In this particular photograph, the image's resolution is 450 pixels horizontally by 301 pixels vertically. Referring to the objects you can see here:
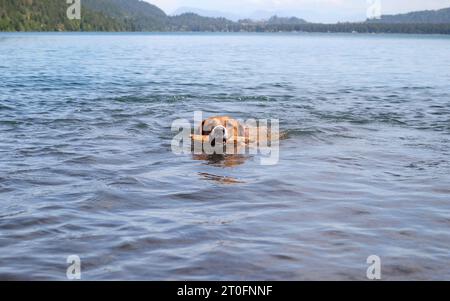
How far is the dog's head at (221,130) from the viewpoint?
1105 cm

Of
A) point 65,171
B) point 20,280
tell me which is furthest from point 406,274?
point 65,171

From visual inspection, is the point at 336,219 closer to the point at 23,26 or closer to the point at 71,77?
the point at 71,77

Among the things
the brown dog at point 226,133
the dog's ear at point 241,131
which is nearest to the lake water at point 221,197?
the brown dog at point 226,133

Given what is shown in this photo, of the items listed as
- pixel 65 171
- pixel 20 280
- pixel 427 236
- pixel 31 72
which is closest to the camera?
pixel 20 280

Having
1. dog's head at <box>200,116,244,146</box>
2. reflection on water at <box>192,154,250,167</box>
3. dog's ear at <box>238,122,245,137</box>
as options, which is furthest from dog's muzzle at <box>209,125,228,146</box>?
dog's ear at <box>238,122,245,137</box>

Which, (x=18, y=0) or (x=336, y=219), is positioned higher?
(x=18, y=0)

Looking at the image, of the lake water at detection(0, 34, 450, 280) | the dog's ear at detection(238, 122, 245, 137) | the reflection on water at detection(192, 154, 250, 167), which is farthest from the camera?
the dog's ear at detection(238, 122, 245, 137)

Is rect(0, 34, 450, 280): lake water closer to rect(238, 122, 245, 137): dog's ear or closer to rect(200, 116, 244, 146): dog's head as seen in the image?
rect(200, 116, 244, 146): dog's head

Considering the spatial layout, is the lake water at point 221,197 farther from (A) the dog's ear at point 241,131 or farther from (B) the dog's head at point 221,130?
(A) the dog's ear at point 241,131

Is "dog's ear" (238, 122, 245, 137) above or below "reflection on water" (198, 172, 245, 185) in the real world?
above

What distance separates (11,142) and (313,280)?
314 inches

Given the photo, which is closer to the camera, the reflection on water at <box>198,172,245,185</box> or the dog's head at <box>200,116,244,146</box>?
the reflection on water at <box>198,172,245,185</box>

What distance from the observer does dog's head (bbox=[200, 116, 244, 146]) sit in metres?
11.1

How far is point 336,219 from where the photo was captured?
7.12 meters
